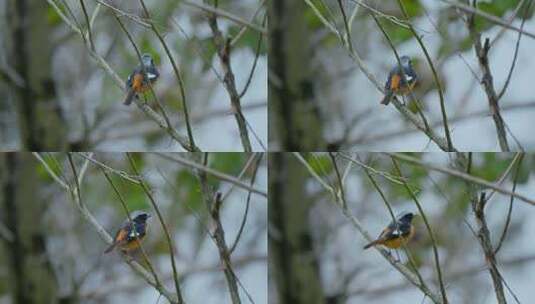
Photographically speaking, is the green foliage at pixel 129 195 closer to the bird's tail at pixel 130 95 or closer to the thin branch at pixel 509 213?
the bird's tail at pixel 130 95

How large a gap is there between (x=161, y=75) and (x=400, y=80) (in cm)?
45

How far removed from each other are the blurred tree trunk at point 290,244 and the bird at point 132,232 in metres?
0.25

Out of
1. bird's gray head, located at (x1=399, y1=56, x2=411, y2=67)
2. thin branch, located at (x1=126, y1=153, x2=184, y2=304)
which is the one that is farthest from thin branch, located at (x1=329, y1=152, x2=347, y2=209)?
thin branch, located at (x1=126, y1=153, x2=184, y2=304)

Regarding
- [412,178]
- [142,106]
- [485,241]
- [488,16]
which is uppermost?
[488,16]

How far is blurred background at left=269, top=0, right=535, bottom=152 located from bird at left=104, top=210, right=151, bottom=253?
0.96ft

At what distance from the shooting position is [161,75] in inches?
82.4

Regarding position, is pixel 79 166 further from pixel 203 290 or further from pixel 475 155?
pixel 475 155

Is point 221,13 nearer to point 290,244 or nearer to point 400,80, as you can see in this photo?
point 400,80

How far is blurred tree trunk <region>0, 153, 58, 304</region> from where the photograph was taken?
2162 mm

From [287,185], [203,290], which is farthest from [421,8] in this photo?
[203,290]

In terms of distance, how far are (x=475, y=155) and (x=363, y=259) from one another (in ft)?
0.96

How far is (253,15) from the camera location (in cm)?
212

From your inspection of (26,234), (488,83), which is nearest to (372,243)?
(488,83)

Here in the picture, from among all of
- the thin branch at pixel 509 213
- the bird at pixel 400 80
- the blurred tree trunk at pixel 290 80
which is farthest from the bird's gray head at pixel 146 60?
the thin branch at pixel 509 213
